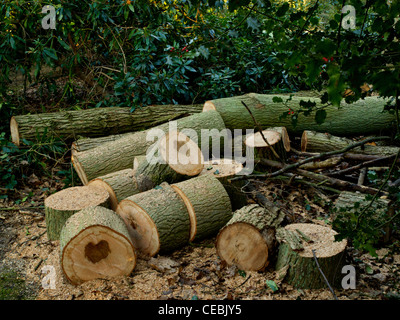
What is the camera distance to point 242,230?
2.89 metres

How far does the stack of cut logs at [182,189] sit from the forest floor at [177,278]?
96 millimetres

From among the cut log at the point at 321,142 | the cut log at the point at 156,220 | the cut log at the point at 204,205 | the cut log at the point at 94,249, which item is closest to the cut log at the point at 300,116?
the cut log at the point at 321,142

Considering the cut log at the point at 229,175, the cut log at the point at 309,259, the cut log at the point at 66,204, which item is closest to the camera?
the cut log at the point at 309,259

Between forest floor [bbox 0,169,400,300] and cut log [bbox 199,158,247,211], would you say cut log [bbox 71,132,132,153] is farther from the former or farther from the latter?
cut log [bbox 199,158,247,211]

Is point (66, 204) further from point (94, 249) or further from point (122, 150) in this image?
point (122, 150)

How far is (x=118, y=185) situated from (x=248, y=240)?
1474 mm

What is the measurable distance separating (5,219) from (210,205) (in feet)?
7.62

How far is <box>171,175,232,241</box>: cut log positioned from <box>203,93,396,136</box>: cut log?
5.88ft

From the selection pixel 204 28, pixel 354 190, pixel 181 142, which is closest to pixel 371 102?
pixel 354 190

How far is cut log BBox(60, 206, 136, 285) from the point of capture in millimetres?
2756

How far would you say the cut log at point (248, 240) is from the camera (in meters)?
2.85

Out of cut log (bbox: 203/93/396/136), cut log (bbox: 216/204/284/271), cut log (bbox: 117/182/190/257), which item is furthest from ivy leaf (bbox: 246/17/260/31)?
cut log (bbox: 203/93/396/136)

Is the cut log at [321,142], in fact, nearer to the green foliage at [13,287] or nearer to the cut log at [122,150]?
the cut log at [122,150]

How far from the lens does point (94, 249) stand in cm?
282
